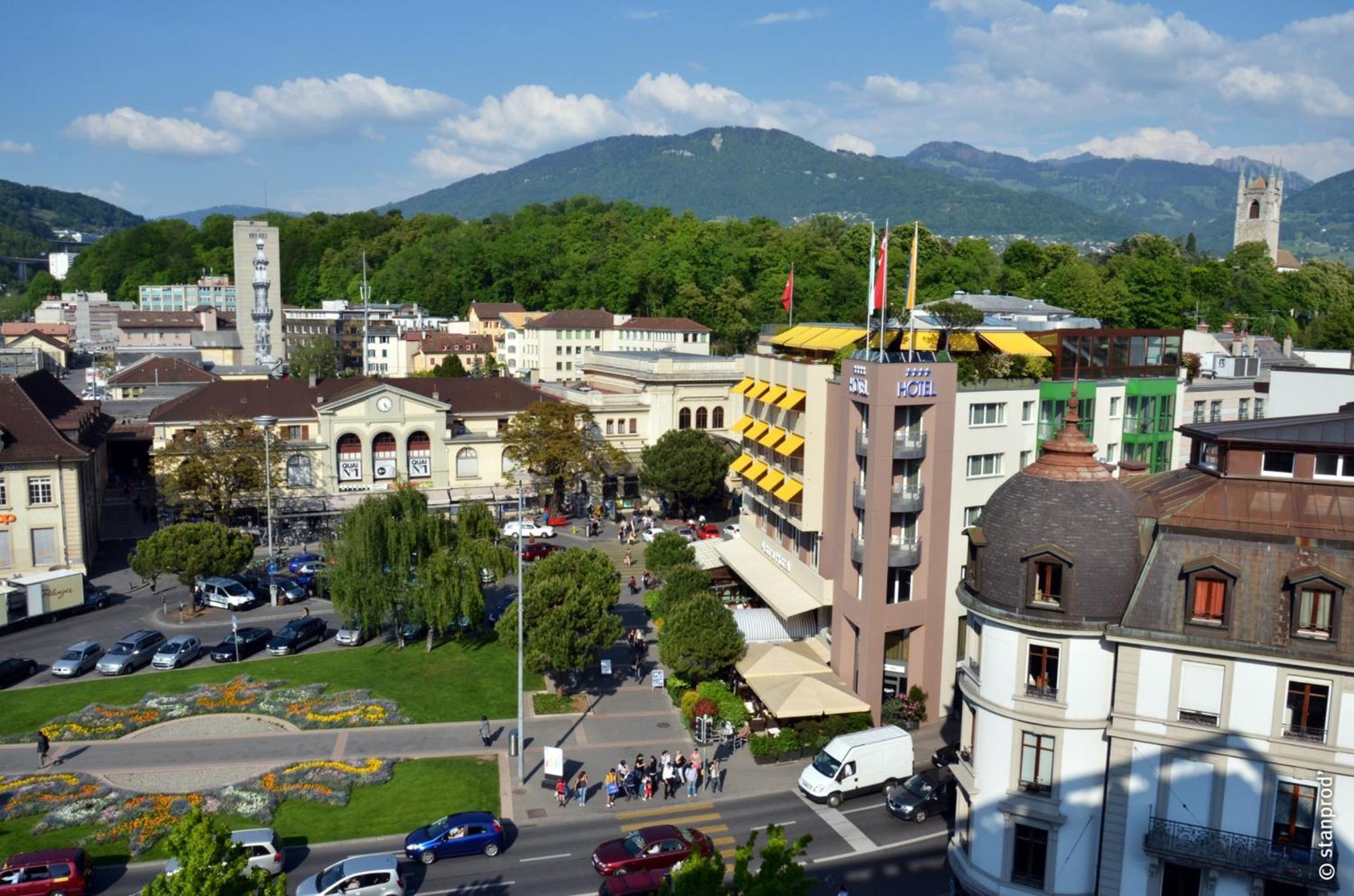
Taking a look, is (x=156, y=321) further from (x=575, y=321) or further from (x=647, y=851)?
(x=647, y=851)

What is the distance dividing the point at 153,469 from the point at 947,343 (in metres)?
56.0

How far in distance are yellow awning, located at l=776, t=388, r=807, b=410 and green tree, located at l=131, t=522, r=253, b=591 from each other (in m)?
30.7

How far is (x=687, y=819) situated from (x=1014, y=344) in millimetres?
27071

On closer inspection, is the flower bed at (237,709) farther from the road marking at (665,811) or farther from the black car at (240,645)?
the road marking at (665,811)

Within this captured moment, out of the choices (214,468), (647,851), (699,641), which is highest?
(214,468)

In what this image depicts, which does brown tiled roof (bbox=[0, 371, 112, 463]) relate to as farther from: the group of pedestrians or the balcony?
the balcony

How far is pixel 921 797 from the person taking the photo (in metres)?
35.4

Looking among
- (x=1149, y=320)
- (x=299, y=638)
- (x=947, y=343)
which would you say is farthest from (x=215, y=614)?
(x=1149, y=320)

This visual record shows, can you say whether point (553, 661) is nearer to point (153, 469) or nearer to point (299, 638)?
point (299, 638)

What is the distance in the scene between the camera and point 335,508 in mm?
76438

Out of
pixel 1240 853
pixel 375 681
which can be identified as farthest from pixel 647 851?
pixel 375 681

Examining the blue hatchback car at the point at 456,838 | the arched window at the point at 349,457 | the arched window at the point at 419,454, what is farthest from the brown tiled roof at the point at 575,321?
the blue hatchback car at the point at 456,838

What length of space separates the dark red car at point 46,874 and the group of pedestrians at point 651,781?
14.6 meters

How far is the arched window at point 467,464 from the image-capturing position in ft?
270
